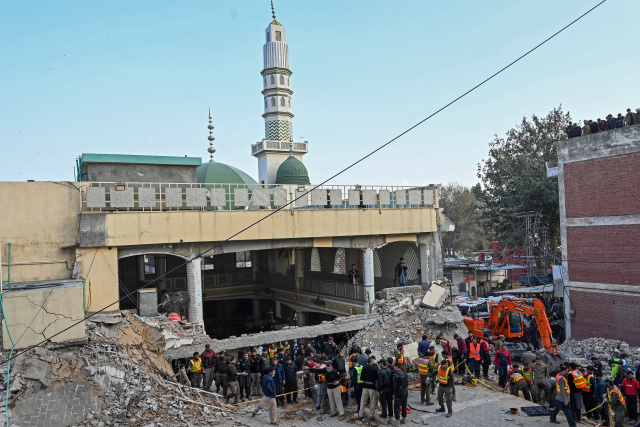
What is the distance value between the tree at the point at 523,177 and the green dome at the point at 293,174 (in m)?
13.2

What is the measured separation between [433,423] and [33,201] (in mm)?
14294

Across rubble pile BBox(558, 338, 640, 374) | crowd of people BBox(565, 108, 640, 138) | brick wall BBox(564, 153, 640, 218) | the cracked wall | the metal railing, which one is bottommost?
rubble pile BBox(558, 338, 640, 374)

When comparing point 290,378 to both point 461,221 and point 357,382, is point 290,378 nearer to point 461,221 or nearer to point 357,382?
point 357,382

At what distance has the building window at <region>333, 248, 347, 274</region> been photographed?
2704 centimetres

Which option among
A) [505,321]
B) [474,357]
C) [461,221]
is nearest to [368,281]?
[505,321]

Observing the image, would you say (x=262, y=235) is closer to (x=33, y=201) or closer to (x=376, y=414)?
(x=33, y=201)

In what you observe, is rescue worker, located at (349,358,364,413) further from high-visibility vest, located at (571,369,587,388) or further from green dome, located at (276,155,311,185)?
green dome, located at (276,155,311,185)

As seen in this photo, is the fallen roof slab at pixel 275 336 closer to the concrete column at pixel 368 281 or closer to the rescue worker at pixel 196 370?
the rescue worker at pixel 196 370

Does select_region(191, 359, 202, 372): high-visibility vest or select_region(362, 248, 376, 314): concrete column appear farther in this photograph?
select_region(362, 248, 376, 314): concrete column

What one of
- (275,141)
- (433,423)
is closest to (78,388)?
(433,423)

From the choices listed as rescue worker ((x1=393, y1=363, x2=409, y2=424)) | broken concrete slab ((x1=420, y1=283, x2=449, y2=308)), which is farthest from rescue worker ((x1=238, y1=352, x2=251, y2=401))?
broken concrete slab ((x1=420, y1=283, x2=449, y2=308))

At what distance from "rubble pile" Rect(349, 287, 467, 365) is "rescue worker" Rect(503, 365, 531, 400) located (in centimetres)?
437

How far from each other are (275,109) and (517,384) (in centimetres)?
3790

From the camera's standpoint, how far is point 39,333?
12.1 m
